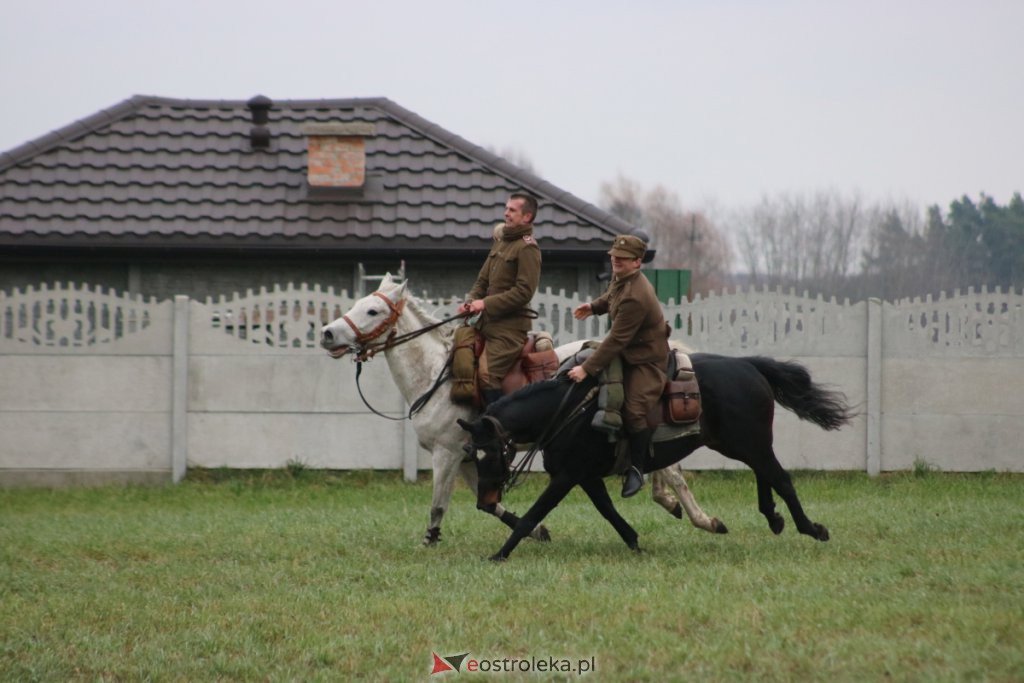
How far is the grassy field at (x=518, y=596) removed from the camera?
580cm

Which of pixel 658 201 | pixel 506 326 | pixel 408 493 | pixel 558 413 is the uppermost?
pixel 658 201

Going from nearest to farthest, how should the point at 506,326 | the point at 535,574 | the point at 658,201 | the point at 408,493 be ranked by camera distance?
the point at 535,574
the point at 506,326
the point at 408,493
the point at 658,201

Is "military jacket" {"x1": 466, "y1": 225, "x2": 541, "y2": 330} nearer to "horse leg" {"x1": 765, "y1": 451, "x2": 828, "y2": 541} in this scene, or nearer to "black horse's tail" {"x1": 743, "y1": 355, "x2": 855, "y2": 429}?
"black horse's tail" {"x1": 743, "y1": 355, "x2": 855, "y2": 429}

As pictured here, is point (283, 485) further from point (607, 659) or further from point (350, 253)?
point (607, 659)

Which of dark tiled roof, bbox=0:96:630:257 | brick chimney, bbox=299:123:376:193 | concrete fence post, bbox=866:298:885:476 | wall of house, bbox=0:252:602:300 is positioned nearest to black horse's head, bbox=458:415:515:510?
concrete fence post, bbox=866:298:885:476

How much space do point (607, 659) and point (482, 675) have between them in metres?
0.57

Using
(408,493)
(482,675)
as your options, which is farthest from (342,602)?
(408,493)

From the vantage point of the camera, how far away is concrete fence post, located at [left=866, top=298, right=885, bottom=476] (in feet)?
44.2

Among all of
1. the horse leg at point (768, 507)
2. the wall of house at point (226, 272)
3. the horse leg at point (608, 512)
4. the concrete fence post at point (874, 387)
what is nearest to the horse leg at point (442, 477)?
the horse leg at point (608, 512)

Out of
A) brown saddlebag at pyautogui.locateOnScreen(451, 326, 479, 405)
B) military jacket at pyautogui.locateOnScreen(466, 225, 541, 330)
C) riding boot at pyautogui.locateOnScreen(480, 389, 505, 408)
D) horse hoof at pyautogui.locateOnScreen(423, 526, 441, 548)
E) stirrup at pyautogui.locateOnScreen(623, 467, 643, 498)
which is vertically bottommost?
horse hoof at pyautogui.locateOnScreen(423, 526, 441, 548)

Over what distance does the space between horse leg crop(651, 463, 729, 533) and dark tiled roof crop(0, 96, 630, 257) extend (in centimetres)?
732

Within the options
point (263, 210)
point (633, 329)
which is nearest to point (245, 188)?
point (263, 210)

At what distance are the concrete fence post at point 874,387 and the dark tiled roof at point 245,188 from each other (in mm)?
4353

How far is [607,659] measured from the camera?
5770 millimetres
